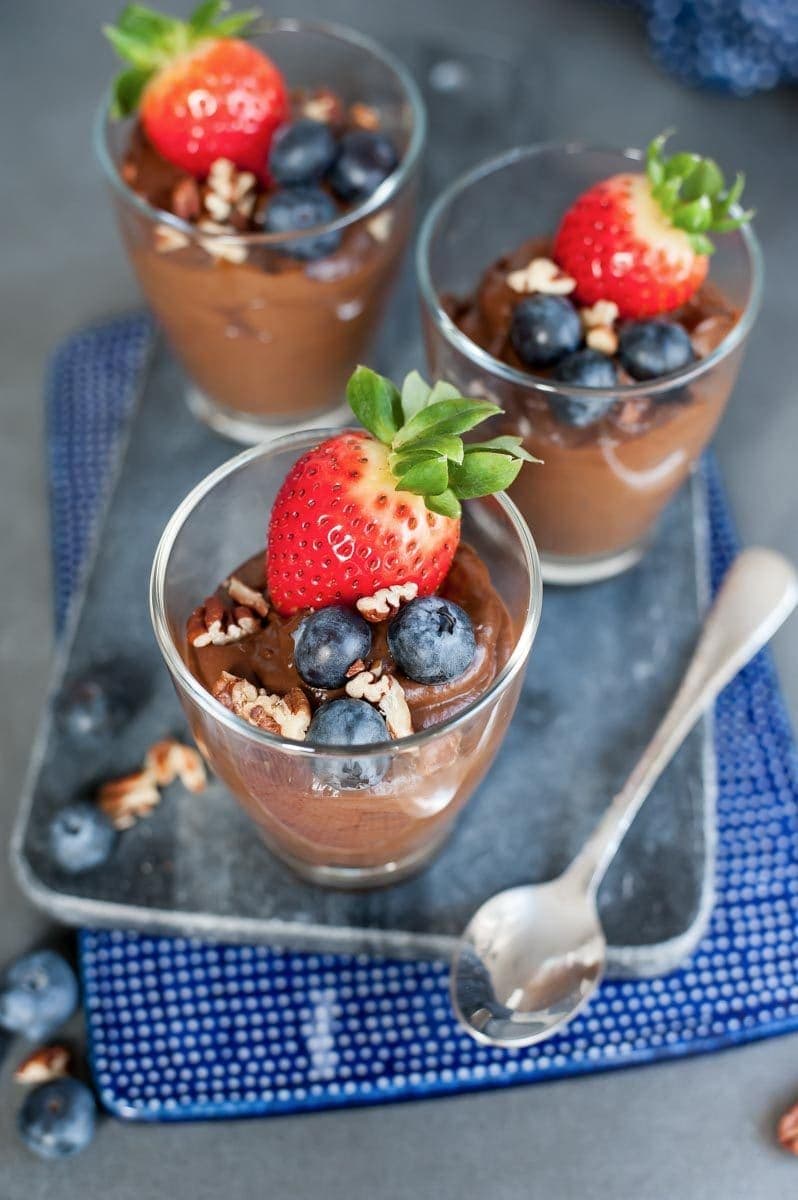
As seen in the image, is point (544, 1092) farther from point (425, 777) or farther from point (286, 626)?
point (286, 626)

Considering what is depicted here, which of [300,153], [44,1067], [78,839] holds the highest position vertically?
[300,153]

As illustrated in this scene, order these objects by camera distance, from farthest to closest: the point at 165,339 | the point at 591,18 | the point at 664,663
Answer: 1. the point at 591,18
2. the point at 165,339
3. the point at 664,663

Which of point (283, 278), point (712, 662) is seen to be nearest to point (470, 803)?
point (712, 662)

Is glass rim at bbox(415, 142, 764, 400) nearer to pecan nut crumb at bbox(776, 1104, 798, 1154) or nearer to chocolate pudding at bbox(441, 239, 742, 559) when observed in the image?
chocolate pudding at bbox(441, 239, 742, 559)

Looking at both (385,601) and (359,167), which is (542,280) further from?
(385,601)

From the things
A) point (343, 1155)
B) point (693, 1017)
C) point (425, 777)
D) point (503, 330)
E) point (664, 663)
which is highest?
point (503, 330)

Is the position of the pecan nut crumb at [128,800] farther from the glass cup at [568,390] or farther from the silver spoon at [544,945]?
the glass cup at [568,390]

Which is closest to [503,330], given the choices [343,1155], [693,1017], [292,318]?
[292,318]

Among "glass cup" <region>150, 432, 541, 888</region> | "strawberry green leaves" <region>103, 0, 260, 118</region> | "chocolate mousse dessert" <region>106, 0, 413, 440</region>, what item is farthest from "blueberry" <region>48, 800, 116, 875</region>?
"strawberry green leaves" <region>103, 0, 260, 118</region>
